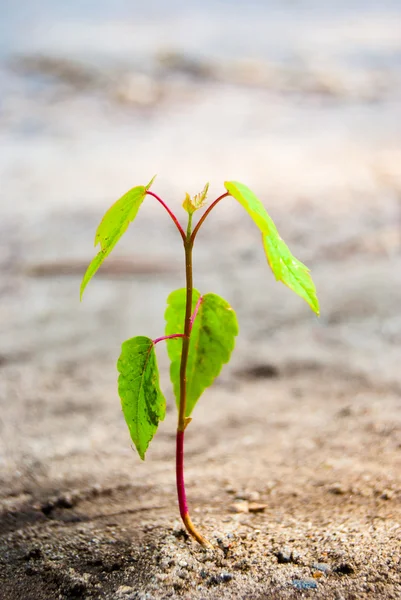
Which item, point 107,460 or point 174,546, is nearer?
point 174,546

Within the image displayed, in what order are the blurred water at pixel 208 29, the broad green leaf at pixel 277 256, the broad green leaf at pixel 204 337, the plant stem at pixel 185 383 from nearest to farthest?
the broad green leaf at pixel 277 256, the plant stem at pixel 185 383, the broad green leaf at pixel 204 337, the blurred water at pixel 208 29

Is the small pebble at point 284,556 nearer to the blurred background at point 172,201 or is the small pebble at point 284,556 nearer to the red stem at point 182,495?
the red stem at point 182,495

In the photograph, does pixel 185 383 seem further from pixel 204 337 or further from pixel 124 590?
pixel 124 590

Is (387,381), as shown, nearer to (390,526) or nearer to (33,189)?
(390,526)

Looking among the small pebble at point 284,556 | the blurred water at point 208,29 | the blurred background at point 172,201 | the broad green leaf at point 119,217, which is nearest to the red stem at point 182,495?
the small pebble at point 284,556

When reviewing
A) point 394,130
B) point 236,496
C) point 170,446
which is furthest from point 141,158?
point 236,496

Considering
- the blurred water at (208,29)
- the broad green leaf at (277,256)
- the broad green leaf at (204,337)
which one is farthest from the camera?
the blurred water at (208,29)

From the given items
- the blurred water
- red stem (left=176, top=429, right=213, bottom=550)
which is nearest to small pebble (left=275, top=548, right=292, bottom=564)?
red stem (left=176, top=429, right=213, bottom=550)
